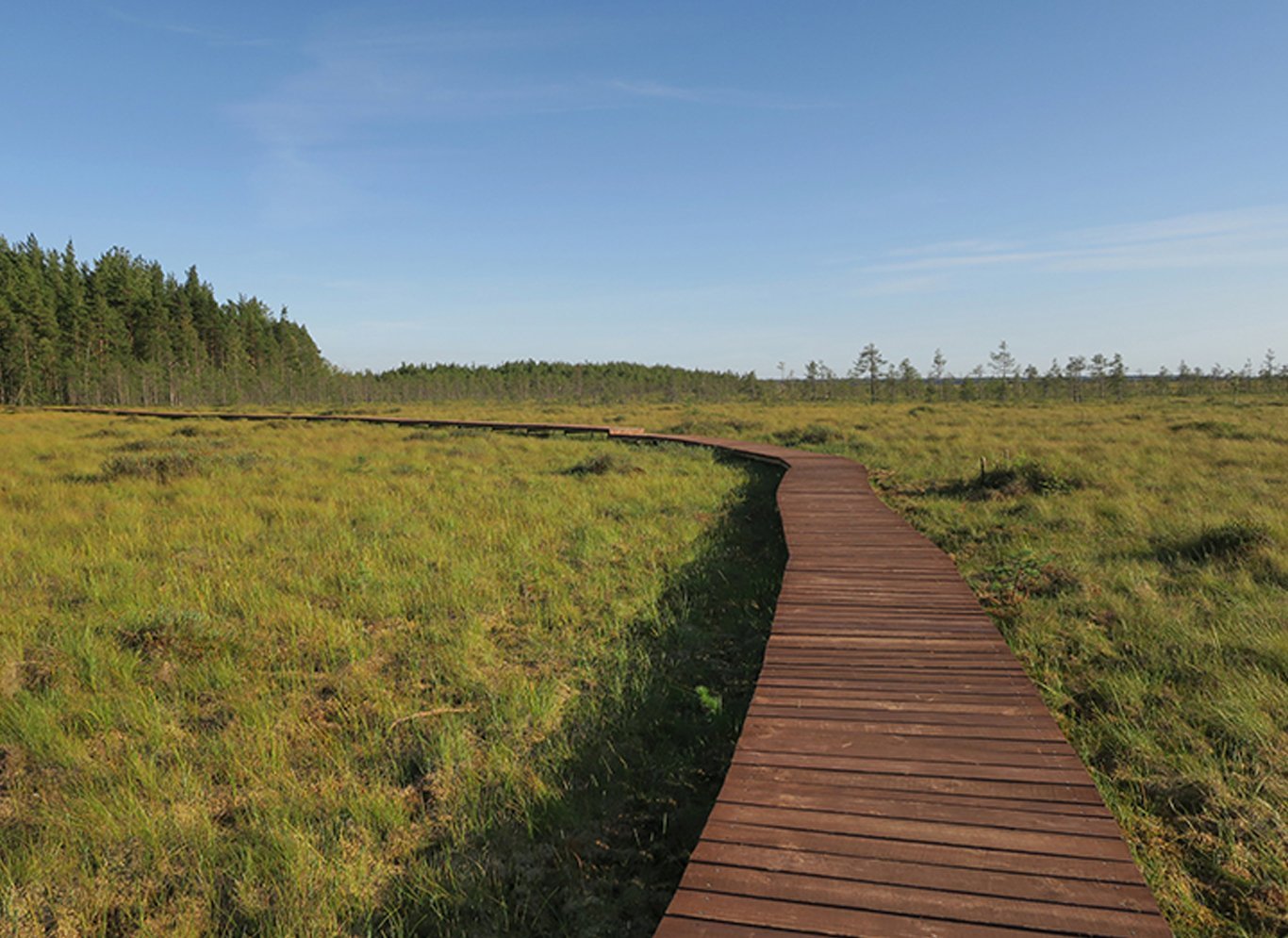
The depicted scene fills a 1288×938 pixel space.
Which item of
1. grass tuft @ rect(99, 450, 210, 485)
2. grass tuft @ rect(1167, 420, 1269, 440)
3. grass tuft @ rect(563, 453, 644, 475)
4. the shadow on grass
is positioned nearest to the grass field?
the shadow on grass

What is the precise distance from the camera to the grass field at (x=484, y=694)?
2902 millimetres

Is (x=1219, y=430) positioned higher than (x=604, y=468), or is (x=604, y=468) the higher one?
(x=1219, y=430)

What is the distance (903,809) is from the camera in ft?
8.88

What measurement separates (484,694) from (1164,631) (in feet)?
18.7

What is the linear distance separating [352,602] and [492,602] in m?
1.44

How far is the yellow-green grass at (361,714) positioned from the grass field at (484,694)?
0.08 feet

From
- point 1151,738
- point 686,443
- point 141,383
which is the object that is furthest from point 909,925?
point 141,383

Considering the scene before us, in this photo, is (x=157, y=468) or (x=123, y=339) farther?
(x=123, y=339)

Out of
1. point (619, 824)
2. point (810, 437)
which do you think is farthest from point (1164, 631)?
point (810, 437)

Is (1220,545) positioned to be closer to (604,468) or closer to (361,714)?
(361,714)

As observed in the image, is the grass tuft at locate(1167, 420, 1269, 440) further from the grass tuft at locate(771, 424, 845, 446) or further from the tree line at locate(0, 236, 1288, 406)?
the tree line at locate(0, 236, 1288, 406)

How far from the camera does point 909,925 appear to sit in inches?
81.7

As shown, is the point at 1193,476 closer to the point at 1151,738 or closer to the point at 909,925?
the point at 1151,738

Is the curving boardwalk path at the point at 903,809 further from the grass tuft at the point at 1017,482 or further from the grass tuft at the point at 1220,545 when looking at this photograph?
the grass tuft at the point at 1017,482
